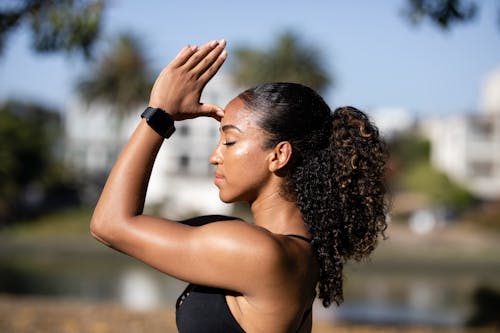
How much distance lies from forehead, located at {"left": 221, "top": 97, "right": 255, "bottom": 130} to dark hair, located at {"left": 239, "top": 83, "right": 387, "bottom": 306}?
0.05 feet

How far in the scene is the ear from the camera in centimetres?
176

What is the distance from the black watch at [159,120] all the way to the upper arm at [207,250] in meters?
0.22

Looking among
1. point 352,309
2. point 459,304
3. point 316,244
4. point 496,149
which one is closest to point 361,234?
point 316,244

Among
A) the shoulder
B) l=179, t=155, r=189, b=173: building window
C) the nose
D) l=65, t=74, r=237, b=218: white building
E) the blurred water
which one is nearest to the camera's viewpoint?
the shoulder

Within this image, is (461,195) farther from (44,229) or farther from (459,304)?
(459,304)

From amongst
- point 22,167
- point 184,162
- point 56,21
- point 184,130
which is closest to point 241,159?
point 56,21

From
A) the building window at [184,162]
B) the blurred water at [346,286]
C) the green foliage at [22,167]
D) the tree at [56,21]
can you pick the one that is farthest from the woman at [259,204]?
the building window at [184,162]

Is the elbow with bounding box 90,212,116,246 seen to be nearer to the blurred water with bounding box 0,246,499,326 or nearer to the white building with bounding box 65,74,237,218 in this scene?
the blurred water with bounding box 0,246,499,326

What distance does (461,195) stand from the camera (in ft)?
173

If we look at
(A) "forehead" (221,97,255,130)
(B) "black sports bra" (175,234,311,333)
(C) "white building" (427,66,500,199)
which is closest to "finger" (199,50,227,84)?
(A) "forehead" (221,97,255,130)

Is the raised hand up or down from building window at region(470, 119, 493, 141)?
up

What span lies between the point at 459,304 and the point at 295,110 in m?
15.7

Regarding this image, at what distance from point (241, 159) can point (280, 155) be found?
0.10 metres

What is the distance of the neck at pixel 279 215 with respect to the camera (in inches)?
71.1
